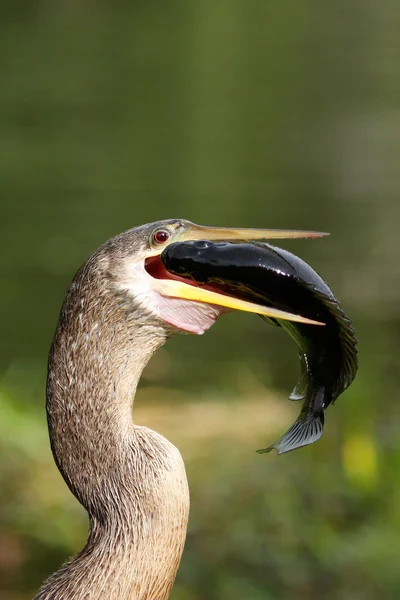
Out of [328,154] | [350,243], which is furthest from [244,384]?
[328,154]

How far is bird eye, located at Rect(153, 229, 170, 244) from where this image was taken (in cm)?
258

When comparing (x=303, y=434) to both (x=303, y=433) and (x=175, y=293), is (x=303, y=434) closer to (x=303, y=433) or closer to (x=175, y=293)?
(x=303, y=433)

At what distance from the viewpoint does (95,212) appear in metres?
13.1

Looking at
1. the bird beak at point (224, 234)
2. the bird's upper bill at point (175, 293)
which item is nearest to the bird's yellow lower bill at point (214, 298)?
the bird's upper bill at point (175, 293)

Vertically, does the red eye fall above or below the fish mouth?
above

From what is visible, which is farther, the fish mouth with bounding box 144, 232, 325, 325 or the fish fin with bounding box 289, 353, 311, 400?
the fish fin with bounding box 289, 353, 311, 400

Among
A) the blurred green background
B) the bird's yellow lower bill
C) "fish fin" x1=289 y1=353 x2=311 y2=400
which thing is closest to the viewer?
the bird's yellow lower bill

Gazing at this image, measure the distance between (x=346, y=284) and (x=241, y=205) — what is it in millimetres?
3181

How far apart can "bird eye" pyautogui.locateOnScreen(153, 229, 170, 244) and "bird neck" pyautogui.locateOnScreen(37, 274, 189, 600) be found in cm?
17

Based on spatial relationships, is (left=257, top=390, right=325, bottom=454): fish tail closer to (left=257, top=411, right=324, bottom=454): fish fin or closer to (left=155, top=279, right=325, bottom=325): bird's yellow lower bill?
(left=257, top=411, right=324, bottom=454): fish fin

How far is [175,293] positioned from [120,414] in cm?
30

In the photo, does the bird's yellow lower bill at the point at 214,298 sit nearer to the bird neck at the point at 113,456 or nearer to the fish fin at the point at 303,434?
the bird neck at the point at 113,456

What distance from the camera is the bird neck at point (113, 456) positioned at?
2.53 m

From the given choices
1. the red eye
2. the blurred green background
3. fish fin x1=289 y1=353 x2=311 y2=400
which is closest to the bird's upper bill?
the red eye
